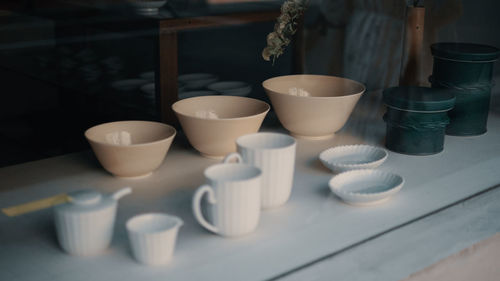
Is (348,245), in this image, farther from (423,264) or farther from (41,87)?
(41,87)

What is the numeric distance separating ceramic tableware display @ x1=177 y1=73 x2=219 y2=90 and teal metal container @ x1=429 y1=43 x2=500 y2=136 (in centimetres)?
50

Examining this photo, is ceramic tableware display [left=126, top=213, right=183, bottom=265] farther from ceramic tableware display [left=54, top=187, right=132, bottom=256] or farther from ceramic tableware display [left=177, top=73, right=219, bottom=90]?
ceramic tableware display [left=177, top=73, right=219, bottom=90]

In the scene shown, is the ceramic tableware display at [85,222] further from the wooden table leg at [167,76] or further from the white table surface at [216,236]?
the wooden table leg at [167,76]

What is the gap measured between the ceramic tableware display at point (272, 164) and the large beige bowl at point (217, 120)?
0.34 ft

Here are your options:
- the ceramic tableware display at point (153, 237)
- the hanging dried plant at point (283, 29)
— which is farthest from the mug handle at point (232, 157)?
the hanging dried plant at point (283, 29)

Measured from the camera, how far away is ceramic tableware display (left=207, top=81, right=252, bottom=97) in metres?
1.22

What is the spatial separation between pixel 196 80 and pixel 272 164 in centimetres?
34

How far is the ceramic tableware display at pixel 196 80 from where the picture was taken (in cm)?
118

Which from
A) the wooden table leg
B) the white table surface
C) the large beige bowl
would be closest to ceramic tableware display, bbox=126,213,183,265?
the white table surface

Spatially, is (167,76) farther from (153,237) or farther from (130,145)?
(153,237)

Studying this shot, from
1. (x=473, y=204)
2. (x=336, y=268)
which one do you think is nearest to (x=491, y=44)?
(x=473, y=204)

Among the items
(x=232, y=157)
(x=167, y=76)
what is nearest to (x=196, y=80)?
(x=167, y=76)

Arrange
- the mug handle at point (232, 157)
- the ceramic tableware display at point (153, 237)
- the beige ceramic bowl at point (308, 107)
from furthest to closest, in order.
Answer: the beige ceramic bowl at point (308, 107), the mug handle at point (232, 157), the ceramic tableware display at point (153, 237)

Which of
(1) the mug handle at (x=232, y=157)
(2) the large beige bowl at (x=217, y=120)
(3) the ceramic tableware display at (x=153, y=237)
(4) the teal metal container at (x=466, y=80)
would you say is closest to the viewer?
(3) the ceramic tableware display at (x=153, y=237)
